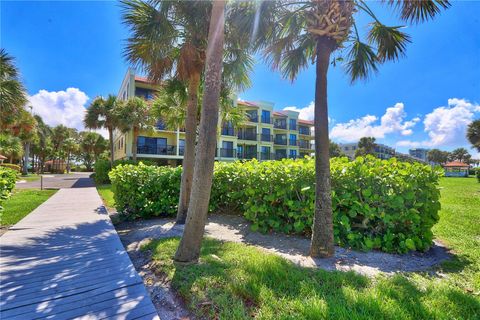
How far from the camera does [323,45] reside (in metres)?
4.54

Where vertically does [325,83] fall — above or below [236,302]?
above

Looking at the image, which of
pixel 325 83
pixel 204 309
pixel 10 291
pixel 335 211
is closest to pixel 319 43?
pixel 325 83

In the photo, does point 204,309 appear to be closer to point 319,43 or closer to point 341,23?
point 319,43

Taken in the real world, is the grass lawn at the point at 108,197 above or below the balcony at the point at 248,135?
below

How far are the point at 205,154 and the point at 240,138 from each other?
3361 cm

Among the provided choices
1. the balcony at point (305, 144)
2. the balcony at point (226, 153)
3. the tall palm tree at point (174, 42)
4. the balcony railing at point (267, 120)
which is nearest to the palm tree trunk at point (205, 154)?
the tall palm tree at point (174, 42)

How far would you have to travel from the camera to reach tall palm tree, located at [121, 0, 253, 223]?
6078 mm

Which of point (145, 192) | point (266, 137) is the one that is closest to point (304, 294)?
point (145, 192)

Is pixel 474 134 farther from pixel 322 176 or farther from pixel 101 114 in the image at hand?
pixel 101 114

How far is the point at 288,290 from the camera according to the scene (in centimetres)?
305

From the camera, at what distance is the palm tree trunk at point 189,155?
6.84 m

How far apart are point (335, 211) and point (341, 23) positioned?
3.53m

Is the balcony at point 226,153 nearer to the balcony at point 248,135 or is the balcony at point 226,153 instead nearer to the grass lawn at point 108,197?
the balcony at point 248,135

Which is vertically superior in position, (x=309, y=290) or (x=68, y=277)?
(x=309, y=290)
